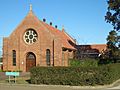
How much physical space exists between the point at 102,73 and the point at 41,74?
6.01 m

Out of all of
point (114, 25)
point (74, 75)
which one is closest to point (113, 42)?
point (114, 25)

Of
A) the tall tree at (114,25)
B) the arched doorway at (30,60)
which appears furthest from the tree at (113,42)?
the arched doorway at (30,60)

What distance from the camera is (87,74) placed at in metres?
29.9

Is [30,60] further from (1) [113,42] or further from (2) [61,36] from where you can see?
(1) [113,42]

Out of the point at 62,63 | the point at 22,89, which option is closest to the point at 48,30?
the point at 62,63

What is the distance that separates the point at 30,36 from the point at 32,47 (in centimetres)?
205

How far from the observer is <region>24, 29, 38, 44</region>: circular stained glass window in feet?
180

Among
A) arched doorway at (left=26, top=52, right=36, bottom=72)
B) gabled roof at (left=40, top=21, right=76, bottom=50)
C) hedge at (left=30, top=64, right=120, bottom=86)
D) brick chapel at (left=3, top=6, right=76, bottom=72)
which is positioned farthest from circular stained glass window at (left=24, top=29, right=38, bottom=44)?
hedge at (left=30, top=64, right=120, bottom=86)

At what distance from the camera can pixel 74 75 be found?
30.1 meters

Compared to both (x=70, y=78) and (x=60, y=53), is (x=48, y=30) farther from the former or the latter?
(x=70, y=78)

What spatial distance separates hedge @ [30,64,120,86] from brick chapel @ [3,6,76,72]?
21.1 metres

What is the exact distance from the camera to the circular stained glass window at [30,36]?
54.7 m

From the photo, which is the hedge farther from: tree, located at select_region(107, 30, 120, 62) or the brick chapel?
the brick chapel

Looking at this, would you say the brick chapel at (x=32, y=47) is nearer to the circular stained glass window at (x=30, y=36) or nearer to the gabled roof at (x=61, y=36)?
the circular stained glass window at (x=30, y=36)
